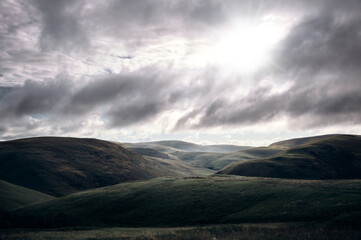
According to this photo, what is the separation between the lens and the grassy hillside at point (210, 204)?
42.8m

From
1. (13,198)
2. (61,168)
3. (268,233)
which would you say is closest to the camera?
(268,233)

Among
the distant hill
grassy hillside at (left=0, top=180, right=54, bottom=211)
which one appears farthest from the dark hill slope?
the distant hill

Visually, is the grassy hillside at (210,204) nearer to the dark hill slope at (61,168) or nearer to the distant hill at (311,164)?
the distant hill at (311,164)

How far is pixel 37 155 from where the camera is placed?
556 ft

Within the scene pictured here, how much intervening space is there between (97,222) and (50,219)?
1218 cm

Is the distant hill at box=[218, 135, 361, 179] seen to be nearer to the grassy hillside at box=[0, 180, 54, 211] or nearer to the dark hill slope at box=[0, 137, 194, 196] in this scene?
the dark hill slope at box=[0, 137, 194, 196]

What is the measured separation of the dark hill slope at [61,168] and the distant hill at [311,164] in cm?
7372

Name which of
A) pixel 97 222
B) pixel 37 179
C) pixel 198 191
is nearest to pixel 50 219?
pixel 97 222

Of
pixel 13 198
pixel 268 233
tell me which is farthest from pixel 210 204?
pixel 13 198

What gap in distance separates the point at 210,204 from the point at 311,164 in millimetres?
111716

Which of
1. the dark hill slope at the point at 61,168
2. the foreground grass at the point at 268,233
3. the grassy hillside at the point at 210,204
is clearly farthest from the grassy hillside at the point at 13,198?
the foreground grass at the point at 268,233

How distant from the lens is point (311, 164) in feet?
468

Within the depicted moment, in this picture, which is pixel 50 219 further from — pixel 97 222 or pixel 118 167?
pixel 118 167

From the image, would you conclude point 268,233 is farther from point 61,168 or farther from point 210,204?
point 61,168
